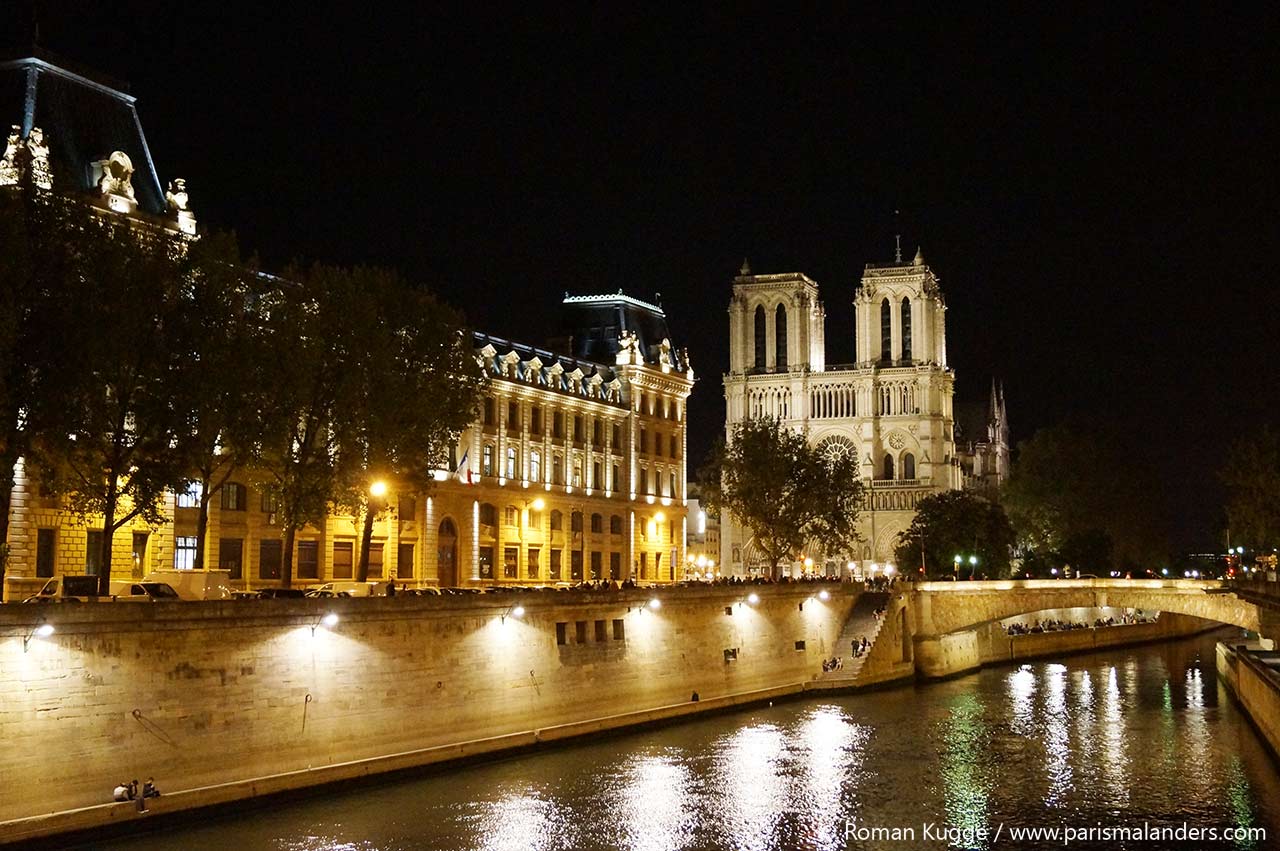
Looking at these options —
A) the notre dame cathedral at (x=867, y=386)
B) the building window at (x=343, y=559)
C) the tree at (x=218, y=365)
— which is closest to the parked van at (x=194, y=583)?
the tree at (x=218, y=365)

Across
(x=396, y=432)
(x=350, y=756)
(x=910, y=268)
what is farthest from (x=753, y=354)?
(x=350, y=756)

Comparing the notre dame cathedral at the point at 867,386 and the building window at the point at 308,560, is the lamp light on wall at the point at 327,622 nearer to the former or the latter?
the building window at the point at 308,560

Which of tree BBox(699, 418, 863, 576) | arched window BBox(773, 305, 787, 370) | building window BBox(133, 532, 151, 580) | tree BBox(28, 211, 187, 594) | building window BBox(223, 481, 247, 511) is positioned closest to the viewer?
tree BBox(28, 211, 187, 594)

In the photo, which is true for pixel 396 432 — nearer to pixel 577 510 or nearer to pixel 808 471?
pixel 577 510

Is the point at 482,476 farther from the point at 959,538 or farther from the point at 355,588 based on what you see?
the point at 959,538

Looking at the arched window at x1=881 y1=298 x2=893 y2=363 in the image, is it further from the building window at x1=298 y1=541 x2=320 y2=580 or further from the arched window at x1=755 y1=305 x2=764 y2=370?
the building window at x1=298 y1=541 x2=320 y2=580

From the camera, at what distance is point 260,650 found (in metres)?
42.3

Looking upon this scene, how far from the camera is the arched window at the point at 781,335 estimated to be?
502ft

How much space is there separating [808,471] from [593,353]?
17101mm

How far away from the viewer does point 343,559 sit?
76125 mm

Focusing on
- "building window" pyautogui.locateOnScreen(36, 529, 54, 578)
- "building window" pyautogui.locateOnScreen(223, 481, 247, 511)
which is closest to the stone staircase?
"building window" pyautogui.locateOnScreen(223, 481, 247, 511)

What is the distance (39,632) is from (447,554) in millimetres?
47699

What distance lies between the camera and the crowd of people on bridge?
10569 centimetres

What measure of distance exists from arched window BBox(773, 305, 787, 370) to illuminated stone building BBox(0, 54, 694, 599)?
4663 centimetres
